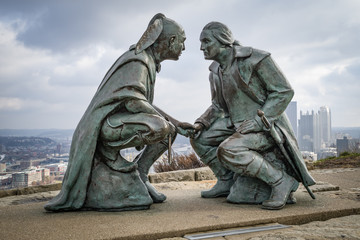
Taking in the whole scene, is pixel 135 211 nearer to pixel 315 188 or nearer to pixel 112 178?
pixel 112 178

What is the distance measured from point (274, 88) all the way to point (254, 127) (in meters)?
0.43

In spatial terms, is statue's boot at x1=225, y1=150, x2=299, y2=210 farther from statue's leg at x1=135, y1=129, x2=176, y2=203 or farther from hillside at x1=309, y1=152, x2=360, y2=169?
hillside at x1=309, y1=152, x2=360, y2=169

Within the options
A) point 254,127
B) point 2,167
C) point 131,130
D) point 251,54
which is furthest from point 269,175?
point 2,167

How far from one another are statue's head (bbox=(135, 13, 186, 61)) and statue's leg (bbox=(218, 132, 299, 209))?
3.41 ft

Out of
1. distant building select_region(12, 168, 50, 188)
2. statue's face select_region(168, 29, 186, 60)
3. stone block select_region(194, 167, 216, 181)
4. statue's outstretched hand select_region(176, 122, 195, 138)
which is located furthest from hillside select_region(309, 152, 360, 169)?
distant building select_region(12, 168, 50, 188)

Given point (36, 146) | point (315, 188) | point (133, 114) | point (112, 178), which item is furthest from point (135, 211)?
point (36, 146)

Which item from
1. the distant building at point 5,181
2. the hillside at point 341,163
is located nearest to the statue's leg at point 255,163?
the distant building at point 5,181

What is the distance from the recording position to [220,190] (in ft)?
12.8

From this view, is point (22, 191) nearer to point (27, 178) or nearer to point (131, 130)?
point (27, 178)

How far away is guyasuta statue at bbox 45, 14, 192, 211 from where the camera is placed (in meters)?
3.15

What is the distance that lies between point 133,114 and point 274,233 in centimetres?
154

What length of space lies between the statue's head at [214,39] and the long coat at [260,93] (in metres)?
0.13

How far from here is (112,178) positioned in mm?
3232

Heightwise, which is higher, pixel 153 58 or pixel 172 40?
pixel 172 40
